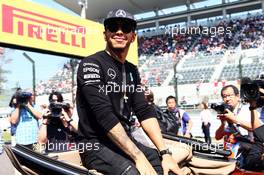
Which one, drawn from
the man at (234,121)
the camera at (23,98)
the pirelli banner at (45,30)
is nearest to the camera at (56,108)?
the camera at (23,98)

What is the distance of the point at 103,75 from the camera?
204 cm

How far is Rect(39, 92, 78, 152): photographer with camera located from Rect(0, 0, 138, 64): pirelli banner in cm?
457

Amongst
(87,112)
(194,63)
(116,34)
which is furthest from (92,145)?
(194,63)

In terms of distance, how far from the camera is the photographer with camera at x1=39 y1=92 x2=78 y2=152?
485cm

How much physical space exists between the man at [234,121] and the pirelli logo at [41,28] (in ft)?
21.4

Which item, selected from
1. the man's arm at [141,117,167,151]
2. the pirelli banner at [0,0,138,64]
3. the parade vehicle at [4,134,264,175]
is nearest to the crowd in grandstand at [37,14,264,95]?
the pirelli banner at [0,0,138,64]

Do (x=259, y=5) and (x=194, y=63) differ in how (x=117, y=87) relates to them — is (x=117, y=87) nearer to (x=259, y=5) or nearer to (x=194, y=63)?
(x=194, y=63)

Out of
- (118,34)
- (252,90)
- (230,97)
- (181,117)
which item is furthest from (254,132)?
(181,117)

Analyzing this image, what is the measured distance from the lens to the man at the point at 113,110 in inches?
74.9

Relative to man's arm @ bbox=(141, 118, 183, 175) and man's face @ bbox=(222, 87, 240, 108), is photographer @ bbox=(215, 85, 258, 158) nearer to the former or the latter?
man's face @ bbox=(222, 87, 240, 108)

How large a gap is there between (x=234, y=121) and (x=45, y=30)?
8.02 metres

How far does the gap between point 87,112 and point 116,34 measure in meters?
0.48

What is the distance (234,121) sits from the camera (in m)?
3.52

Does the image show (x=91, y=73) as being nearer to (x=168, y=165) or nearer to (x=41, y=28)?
(x=168, y=165)
